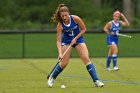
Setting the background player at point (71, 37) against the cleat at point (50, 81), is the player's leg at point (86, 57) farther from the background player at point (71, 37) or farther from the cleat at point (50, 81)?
the cleat at point (50, 81)

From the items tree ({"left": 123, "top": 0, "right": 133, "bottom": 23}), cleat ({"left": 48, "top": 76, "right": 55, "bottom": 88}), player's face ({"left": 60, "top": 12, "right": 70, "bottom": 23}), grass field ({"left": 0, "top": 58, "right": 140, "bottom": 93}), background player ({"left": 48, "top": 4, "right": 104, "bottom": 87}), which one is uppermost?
player's face ({"left": 60, "top": 12, "right": 70, "bottom": 23})

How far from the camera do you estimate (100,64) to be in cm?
2447

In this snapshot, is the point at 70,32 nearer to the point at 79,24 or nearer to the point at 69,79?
the point at 79,24

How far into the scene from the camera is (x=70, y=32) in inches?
614

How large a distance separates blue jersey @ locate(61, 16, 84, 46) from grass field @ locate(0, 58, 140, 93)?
1164mm

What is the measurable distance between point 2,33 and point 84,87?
570 inches

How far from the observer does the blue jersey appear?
50.8ft

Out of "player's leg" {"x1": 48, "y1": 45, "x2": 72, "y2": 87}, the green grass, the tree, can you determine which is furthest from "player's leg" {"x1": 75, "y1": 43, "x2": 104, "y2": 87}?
the tree

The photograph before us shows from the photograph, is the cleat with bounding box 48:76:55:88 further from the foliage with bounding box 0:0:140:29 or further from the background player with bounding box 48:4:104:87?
the foliage with bounding box 0:0:140:29

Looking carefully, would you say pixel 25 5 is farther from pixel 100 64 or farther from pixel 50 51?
pixel 100 64

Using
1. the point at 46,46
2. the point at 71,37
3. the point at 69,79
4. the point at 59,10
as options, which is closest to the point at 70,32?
the point at 71,37

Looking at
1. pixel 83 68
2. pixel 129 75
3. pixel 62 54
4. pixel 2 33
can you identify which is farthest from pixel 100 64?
pixel 62 54

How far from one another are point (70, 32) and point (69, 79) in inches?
110

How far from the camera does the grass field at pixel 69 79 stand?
50.1 ft
